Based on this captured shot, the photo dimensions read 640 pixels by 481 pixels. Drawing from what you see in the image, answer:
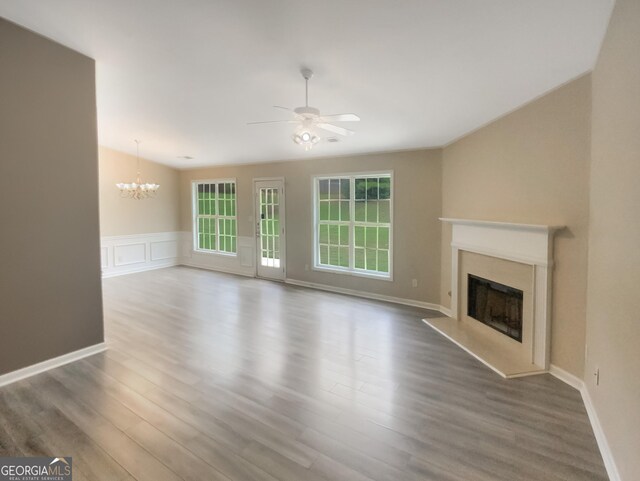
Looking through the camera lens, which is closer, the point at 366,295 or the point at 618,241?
the point at 618,241

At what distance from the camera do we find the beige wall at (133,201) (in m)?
6.77

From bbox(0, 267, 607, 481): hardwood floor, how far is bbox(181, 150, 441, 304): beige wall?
1294mm

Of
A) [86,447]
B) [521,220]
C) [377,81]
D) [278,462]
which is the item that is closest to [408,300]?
[521,220]

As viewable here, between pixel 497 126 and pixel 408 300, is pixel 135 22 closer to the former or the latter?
pixel 497 126

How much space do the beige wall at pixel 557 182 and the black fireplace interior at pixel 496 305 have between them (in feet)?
1.55

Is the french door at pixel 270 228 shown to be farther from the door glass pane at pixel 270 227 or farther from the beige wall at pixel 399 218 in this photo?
the beige wall at pixel 399 218

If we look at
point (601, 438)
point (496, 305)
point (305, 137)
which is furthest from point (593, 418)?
point (305, 137)

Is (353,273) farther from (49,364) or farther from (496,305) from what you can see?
(49,364)

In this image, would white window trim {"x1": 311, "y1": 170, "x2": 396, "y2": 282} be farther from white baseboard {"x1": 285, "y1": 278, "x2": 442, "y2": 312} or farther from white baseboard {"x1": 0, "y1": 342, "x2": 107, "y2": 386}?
white baseboard {"x1": 0, "y1": 342, "x2": 107, "y2": 386}

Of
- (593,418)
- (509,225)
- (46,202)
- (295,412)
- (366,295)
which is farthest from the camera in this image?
(366,295)

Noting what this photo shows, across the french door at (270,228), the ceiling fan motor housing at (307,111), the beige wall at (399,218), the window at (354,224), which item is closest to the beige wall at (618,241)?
the ceiling fan motor housing at (307,111)

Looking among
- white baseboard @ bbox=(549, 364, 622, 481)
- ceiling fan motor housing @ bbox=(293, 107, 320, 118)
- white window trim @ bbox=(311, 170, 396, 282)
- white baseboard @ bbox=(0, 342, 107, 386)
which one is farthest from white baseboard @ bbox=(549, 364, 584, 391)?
white baseboard @ bbox=(0, 342, 107, 386)

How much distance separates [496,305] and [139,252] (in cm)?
718

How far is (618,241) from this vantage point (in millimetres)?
1831
